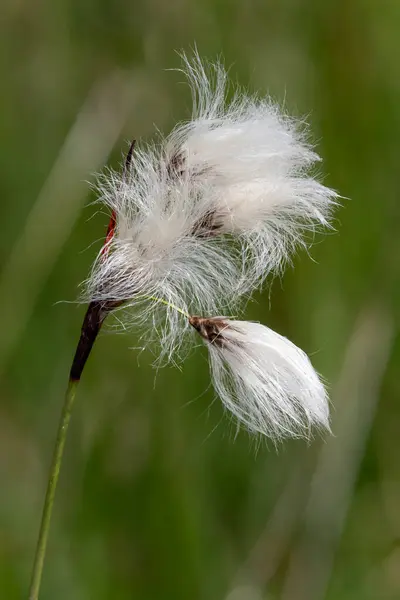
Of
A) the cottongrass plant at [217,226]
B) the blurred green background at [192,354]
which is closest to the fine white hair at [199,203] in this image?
the cottongrass plant at [217,226]

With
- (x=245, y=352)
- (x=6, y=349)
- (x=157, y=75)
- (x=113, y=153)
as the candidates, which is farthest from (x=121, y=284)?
(x=157, y=75)

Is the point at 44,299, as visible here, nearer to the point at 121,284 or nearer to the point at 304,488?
the point at 304,488

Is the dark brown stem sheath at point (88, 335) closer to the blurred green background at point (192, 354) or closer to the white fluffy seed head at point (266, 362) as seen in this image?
the white fluffy seed head at point (266, 362)

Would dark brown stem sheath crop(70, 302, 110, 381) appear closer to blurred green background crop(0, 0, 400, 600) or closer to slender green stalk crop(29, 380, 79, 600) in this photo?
slender green stalk crop(29, 380, 79, 600)

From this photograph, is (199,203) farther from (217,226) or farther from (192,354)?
(192,354)

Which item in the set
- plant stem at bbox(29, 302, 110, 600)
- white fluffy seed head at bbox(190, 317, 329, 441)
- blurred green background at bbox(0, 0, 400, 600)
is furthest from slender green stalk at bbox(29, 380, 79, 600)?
blurred green background at bbox(0, 0, 400, 600)

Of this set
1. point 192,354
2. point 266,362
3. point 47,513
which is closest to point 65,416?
point 47,513
